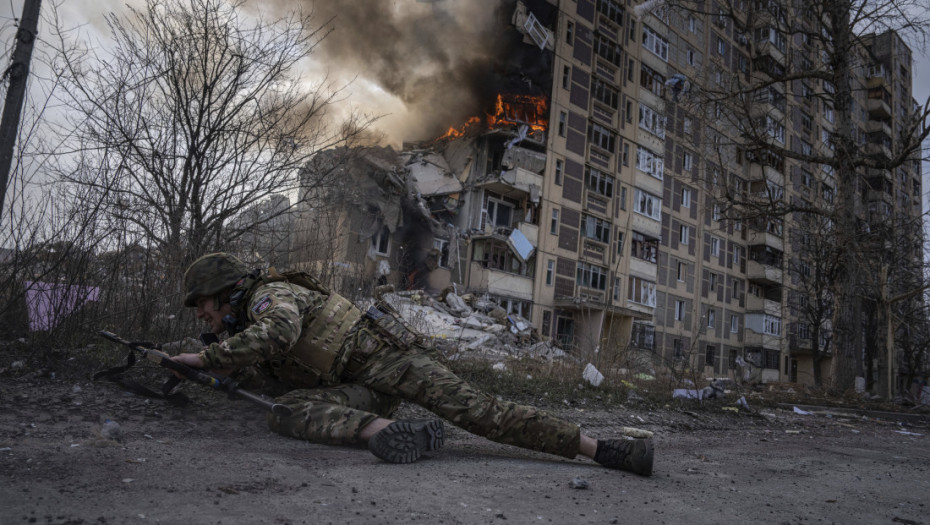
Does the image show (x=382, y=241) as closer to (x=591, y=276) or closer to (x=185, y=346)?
(x=591, y=276)

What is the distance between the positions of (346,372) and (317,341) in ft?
0.96

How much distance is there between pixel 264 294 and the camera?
305 centimetres

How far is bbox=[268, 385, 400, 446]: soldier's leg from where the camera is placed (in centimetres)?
295

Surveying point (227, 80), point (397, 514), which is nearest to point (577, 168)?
point (227, 80)

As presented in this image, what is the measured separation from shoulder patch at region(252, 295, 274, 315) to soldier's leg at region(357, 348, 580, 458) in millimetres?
737

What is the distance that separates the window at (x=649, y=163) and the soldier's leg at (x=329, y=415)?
2977 centimetres

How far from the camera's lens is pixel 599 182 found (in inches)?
1151

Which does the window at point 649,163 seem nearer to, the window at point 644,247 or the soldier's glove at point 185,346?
the window at point 644,247

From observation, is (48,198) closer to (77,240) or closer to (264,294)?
(77,240)

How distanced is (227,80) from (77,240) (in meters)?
2.63

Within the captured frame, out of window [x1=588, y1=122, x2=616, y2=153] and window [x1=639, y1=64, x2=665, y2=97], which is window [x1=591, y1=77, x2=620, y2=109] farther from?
window [x1=639, y1=64, x2=665, y2=97]

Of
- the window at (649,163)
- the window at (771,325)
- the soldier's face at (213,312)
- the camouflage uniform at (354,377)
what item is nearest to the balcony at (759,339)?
the window at (771,325)

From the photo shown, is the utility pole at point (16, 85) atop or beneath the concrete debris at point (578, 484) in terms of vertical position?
atop

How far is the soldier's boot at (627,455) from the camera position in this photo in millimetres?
2977
